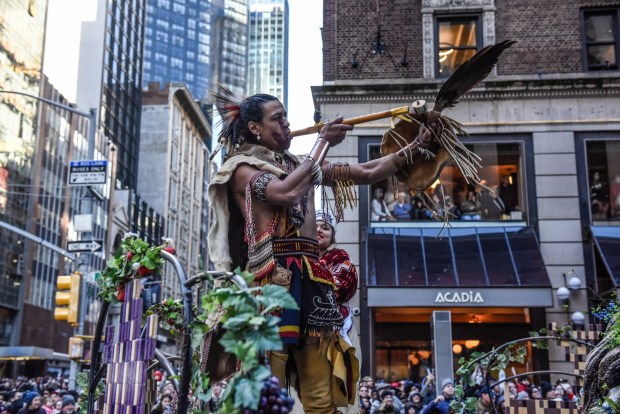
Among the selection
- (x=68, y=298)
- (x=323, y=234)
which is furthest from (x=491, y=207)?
(x=323, y=234)

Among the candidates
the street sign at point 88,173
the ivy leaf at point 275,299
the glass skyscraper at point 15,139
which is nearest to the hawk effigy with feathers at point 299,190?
the ivy leaf at point 275,299

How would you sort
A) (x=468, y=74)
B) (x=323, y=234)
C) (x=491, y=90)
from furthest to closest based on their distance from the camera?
1. (x=491, y=90)
2. (x=323, y=234)
3. (x=468, y=74)

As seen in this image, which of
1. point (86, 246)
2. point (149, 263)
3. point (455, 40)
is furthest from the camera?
point (455, 40)

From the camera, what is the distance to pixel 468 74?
4.76 metres

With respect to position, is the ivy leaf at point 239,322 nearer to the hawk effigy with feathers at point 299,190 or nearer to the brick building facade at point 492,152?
the hawk effigy with feathers at point 299,190

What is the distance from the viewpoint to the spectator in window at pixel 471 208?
18.4m

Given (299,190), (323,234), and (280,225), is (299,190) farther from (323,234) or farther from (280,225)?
(323,234)

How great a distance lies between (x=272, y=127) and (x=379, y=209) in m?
14.2

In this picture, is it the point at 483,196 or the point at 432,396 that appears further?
the point at 483,196

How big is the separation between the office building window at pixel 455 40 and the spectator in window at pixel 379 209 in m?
3.54

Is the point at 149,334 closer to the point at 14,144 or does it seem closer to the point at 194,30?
the point at 14,144

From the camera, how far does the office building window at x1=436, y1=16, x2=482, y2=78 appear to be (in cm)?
1925

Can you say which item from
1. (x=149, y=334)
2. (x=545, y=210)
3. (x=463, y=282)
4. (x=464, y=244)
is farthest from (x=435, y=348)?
(x=149, y=334)

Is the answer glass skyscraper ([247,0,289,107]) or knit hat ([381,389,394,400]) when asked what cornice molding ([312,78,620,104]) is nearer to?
knit hat ([381,389,394,400])
